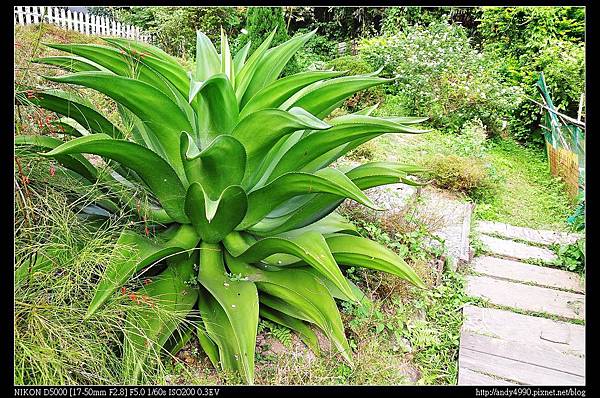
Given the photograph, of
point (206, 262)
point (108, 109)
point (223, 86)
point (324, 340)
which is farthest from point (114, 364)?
point (108, 109)

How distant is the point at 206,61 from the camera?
2.44 m

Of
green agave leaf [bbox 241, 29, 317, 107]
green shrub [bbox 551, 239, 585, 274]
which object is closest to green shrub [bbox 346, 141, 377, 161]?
green shrub [bbox 551, 239, 585, 274]

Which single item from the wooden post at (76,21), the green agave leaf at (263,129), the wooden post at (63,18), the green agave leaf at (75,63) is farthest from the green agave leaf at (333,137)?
the wooden post at (76,21)

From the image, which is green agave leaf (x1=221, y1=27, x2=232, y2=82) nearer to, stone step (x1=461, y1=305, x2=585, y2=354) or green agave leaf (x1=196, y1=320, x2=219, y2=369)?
green agave leaf (x1=196, y1=320, x2=219, y2=369)

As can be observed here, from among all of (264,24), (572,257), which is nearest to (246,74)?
(572,257)

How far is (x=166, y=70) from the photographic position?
230cm

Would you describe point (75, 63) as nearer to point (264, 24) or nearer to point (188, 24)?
point (264, 24)

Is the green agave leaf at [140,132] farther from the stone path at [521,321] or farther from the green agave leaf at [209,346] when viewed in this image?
the stone path at [521,321]

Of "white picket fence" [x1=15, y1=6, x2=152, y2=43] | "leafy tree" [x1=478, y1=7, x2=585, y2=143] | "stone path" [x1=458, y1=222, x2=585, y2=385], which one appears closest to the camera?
"stone path" [x1=458, y1=222, x2=585, y2=385]

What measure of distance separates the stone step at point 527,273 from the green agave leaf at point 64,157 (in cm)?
268

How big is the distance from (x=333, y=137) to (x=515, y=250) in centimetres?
265

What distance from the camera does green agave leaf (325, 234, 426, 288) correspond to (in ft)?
7.60

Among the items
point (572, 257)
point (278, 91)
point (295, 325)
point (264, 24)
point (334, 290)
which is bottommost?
point (572, 257)

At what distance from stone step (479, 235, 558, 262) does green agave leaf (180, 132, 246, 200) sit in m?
2.65
